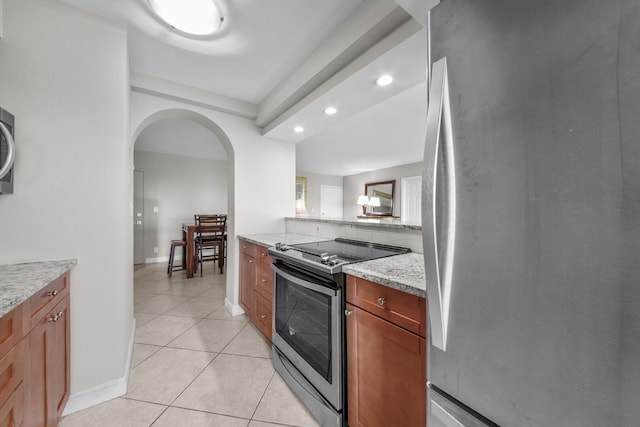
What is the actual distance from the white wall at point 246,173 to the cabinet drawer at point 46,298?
145 cm

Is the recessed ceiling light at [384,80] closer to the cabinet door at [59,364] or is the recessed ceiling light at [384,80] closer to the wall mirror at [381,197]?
the cabinet door at [59,364]

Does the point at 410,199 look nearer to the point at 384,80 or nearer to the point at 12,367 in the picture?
the point at 384,80

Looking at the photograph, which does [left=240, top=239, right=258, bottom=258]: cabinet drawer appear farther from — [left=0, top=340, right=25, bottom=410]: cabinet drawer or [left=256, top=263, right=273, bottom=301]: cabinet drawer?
[left=0, top=340, right=25, bottom=410]: cabinet drawer

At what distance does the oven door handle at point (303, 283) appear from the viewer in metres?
1.26

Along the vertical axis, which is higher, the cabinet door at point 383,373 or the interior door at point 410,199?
the interior door at point 410,199

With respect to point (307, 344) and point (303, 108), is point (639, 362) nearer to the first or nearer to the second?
point (307, 344)

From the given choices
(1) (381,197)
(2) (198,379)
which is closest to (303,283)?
(2) (198,379)

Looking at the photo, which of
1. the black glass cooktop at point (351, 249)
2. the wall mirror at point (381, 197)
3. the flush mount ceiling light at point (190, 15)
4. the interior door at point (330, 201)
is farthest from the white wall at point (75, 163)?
the interior door at point (330, 201)

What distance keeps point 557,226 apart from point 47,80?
2311mm

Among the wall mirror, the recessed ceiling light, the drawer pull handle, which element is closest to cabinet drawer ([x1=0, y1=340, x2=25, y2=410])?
the drawer pull handle

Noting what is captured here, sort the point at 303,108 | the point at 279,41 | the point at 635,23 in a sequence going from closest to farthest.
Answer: the point at 635,23
the point at 279,41
the point at 303,108

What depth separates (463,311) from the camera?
24.8 inches

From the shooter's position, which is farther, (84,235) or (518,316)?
(84,235)

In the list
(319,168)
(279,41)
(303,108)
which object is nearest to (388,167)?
(319,168)
